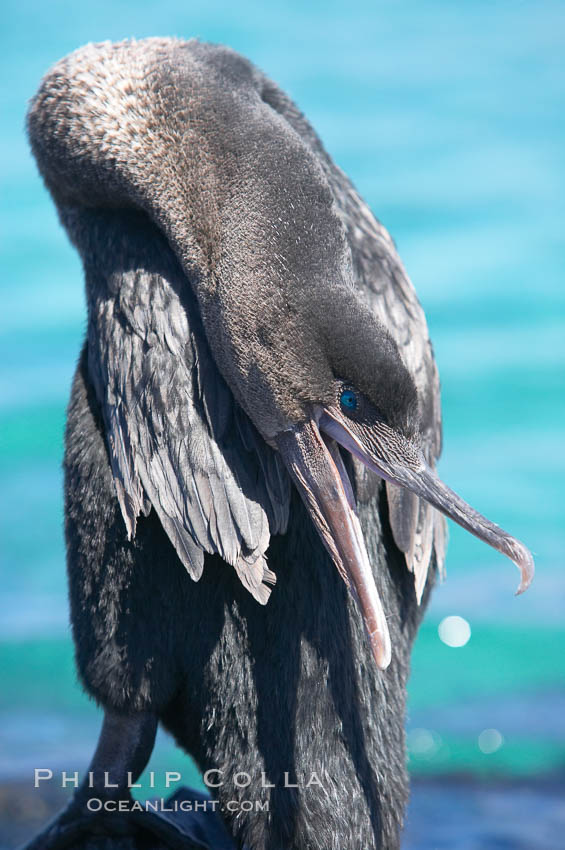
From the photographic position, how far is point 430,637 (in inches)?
255

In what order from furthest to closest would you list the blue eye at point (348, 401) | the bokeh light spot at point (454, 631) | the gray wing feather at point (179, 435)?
the bokeh light spot at point (454, 631)
the gray wing feather at point (179, 435)
the blue eye at point (348, 401)

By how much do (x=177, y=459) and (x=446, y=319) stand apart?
655cm

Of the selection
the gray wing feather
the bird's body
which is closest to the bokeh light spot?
the bird's body

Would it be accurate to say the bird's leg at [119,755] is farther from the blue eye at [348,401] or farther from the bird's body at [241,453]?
the blue eye at [348,401]

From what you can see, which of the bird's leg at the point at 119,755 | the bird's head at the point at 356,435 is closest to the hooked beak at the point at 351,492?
the bird's head at the point at 356,435

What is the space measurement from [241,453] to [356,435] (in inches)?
11.6

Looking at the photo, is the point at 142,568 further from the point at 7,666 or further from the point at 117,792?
the point at 7,666

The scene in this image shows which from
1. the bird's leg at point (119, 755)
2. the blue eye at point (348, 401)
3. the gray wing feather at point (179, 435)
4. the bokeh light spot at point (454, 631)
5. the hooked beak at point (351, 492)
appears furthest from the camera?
the bokeh light spot at point (454, 631)

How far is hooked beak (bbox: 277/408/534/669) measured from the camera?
230cm

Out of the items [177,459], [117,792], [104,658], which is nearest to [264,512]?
[177,459]

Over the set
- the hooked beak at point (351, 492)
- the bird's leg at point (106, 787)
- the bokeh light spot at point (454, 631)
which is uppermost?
the bokeh light spot at point (454, 631)

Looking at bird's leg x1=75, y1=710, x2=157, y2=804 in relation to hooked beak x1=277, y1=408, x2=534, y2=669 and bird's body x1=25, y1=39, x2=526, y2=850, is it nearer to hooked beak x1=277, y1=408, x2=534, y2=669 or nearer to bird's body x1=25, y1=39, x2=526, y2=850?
bird's body x1=25, y1=39, x2=526, y2=850

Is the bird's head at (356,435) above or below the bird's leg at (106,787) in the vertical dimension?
above

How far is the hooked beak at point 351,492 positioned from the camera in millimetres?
2297
